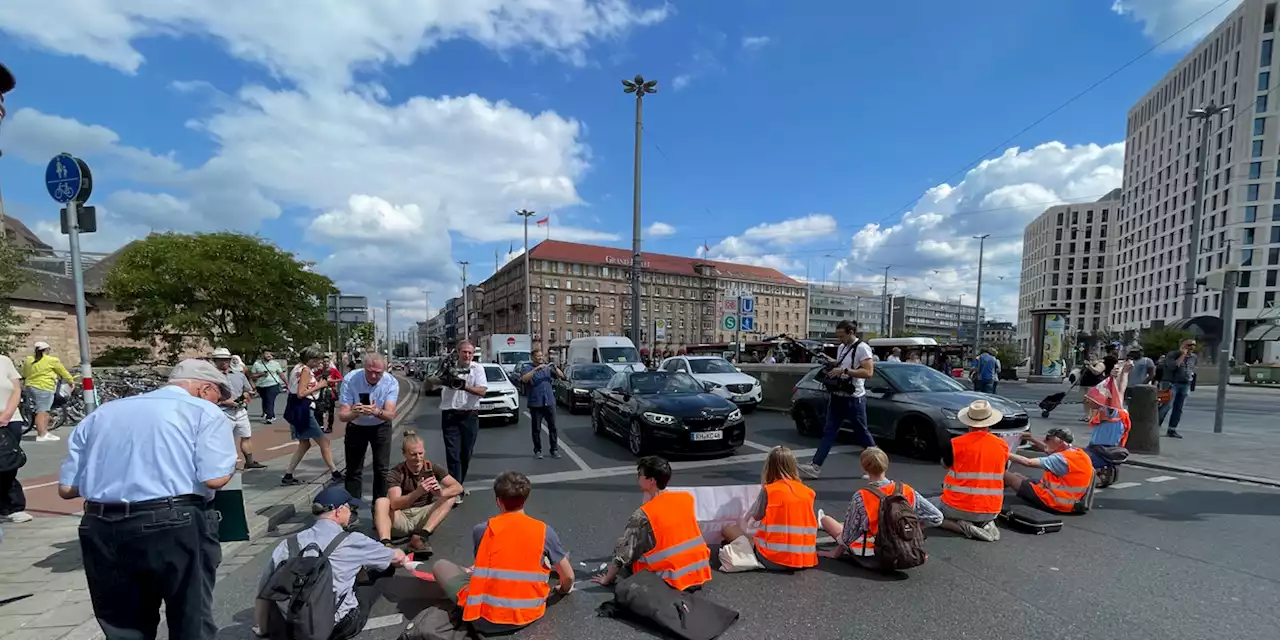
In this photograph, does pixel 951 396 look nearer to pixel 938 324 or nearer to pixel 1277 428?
pixel 1277 428

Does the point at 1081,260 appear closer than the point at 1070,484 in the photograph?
No

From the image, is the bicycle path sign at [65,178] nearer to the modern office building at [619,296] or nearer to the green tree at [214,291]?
the green tree at [214,291]

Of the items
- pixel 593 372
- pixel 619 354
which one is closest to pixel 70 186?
pixel 593 372

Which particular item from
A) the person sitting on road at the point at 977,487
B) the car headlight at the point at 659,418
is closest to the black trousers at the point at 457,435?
the car headlight at the point at 659,418

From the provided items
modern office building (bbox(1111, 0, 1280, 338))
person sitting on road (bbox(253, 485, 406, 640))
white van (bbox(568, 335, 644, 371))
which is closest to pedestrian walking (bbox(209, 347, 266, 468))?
person sitting on road (bbox(253, 485, 406, 640))

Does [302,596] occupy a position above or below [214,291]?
below

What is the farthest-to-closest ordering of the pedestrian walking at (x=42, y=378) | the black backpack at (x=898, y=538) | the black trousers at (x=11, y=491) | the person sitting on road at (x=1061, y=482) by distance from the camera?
the pedestrian walking at (x=42, y=378), the person sitting on road at (x=1061, y=482), the black trousers at (x=11, y=491), the black backpack at (x=898, y=538)

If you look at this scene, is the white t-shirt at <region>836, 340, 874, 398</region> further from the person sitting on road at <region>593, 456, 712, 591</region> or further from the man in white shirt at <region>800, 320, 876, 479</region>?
the person sitting on road at <region>593, 456, 712, 591</region>

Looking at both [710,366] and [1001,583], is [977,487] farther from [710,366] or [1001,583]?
[710,366]

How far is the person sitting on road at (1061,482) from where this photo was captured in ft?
17.6

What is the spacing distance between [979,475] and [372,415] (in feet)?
18.7

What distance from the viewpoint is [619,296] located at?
99.2m

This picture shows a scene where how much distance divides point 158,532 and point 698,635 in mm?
2780

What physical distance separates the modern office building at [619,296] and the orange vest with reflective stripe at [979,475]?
7804cm
